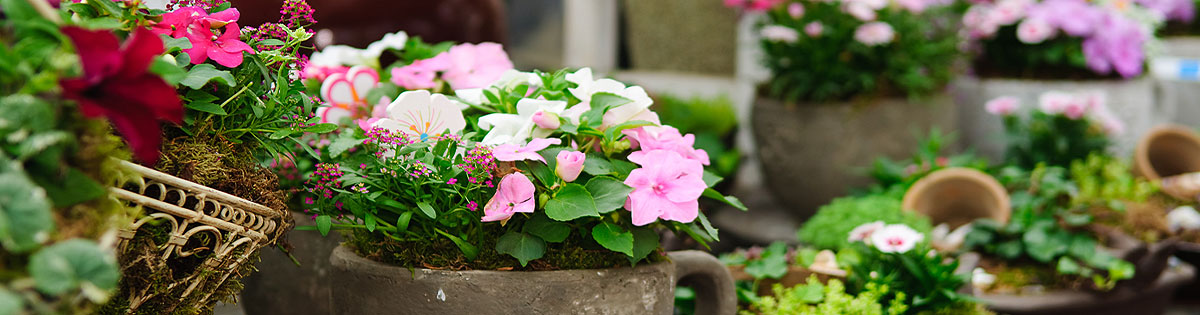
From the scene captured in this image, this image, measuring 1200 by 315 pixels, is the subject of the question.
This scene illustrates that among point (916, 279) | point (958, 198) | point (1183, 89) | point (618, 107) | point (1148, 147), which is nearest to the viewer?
point (618, 107)

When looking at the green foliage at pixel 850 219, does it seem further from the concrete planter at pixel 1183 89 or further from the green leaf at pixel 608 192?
the concrete planter at pixel 1183 89

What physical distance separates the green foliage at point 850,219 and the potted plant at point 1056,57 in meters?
0.90

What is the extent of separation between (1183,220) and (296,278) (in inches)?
82.3

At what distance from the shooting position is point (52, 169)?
1.54 feet

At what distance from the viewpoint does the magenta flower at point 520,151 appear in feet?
2.55

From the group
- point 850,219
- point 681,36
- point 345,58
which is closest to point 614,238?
point 345,58

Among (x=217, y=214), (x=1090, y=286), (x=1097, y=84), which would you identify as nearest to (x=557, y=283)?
(x=217, y=214)

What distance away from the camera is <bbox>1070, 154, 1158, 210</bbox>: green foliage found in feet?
7.06

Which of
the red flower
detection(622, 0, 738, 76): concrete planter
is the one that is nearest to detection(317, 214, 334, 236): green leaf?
the red flower

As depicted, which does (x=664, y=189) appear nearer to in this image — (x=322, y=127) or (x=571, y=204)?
(x=571, y=204)

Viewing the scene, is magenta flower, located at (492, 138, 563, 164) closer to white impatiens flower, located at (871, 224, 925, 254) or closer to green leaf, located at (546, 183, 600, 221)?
green leaf, located at (546, 183, 600, 221)

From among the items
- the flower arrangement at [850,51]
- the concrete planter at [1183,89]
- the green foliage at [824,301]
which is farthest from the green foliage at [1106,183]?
the concrete planter at [1183,89]

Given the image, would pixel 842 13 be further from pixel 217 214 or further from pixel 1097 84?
pixel 217 214

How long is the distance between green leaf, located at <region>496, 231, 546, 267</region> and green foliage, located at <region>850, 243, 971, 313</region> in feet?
1.83
